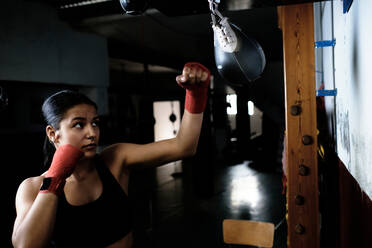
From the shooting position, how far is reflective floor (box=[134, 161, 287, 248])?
13.5ft

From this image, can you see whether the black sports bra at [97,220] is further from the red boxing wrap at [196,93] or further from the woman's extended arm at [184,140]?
the red boxing wrap at [196,93]

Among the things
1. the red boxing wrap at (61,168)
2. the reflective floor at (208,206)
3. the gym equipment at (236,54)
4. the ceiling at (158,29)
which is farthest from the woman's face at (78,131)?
the reflective floor at (208,206)

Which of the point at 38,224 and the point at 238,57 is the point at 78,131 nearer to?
the point at 38,224

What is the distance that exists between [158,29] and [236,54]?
4503 millimetres

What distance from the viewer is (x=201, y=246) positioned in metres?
3.82

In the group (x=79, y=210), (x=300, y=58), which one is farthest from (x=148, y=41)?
(x=79, y=210)

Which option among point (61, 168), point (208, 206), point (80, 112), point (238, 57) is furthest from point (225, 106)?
point (61, 168)

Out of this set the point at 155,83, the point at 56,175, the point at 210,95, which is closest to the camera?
the point at 56,175

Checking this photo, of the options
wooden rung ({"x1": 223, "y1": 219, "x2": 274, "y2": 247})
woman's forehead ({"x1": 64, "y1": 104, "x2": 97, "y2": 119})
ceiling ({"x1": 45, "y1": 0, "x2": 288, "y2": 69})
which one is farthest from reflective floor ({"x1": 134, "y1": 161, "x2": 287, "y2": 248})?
woman's forehead ({"x1": 64, "y1": 104, "x2": 97, "y2": 119})

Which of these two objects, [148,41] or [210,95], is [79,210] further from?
[148,41]

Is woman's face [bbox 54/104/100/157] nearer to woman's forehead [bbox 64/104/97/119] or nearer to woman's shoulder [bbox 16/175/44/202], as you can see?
woman's forehead [bbox 64/104/97/119]

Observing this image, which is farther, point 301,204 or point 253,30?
point 253,30

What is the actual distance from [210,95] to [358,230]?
15.9 feet

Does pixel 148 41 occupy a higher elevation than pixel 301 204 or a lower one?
higher
